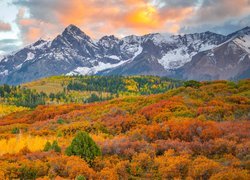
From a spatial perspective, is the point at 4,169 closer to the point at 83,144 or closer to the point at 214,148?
the point at 83,144

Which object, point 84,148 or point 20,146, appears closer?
point 84,148

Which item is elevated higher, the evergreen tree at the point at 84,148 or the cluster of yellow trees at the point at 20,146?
the evergreen tree at the point at 84,148

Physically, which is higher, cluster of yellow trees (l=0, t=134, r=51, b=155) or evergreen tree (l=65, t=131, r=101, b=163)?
evergreen tree (l=65, t=131, r=101, b=163)

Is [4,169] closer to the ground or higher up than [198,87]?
closer to the ground

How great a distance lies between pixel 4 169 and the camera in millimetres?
15352

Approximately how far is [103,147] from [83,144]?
5.63ft

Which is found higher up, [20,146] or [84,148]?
[84,148]

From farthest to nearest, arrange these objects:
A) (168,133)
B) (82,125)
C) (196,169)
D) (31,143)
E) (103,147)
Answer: (82,125) < (31,143) < (168,133) < (103,147) < (196,169)

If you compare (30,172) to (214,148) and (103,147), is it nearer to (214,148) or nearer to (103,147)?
(103,147)

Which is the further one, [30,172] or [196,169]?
[30,172]

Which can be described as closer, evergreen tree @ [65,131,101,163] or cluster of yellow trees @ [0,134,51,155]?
evergreen tree @ [65,131,101,163]

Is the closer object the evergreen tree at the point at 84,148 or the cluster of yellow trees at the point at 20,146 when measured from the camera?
the evergreen tree at the point at 84,148

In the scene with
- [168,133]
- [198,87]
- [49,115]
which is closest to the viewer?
[168,133]

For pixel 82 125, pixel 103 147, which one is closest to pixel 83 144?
pixel 103 147
